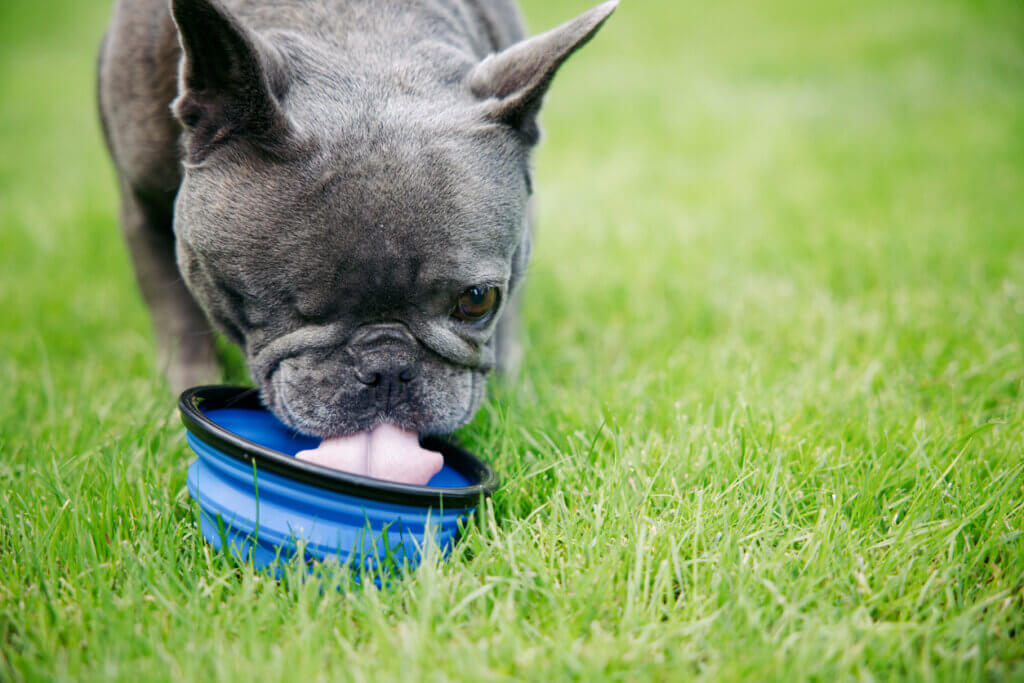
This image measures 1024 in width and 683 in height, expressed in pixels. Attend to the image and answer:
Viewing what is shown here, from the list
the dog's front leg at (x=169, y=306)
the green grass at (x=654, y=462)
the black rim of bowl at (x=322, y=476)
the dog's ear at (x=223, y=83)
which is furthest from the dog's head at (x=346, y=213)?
the dog's front leg at (x=169, y=306)

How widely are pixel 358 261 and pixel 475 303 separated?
42 centimetres

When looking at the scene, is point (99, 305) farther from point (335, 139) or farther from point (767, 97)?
point (767, 97)

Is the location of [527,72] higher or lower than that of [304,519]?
higher

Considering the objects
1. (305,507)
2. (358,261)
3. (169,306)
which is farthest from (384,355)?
(169,306)

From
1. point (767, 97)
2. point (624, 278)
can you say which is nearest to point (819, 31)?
point (767, 97)

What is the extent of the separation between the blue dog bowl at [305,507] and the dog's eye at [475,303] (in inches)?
22.8

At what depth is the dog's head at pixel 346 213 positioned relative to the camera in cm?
212

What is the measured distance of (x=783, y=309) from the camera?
396 centimetres

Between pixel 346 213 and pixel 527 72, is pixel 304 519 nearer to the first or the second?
pixel 346 213

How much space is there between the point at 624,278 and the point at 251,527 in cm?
300

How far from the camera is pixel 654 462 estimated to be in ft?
7.97

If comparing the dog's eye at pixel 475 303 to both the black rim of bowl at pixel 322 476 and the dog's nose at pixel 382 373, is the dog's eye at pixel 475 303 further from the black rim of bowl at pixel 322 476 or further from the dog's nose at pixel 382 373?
the black rim of bowl at pixel 322 476

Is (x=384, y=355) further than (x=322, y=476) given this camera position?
Yes

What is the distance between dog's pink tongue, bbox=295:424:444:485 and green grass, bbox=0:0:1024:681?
0.24 metres
